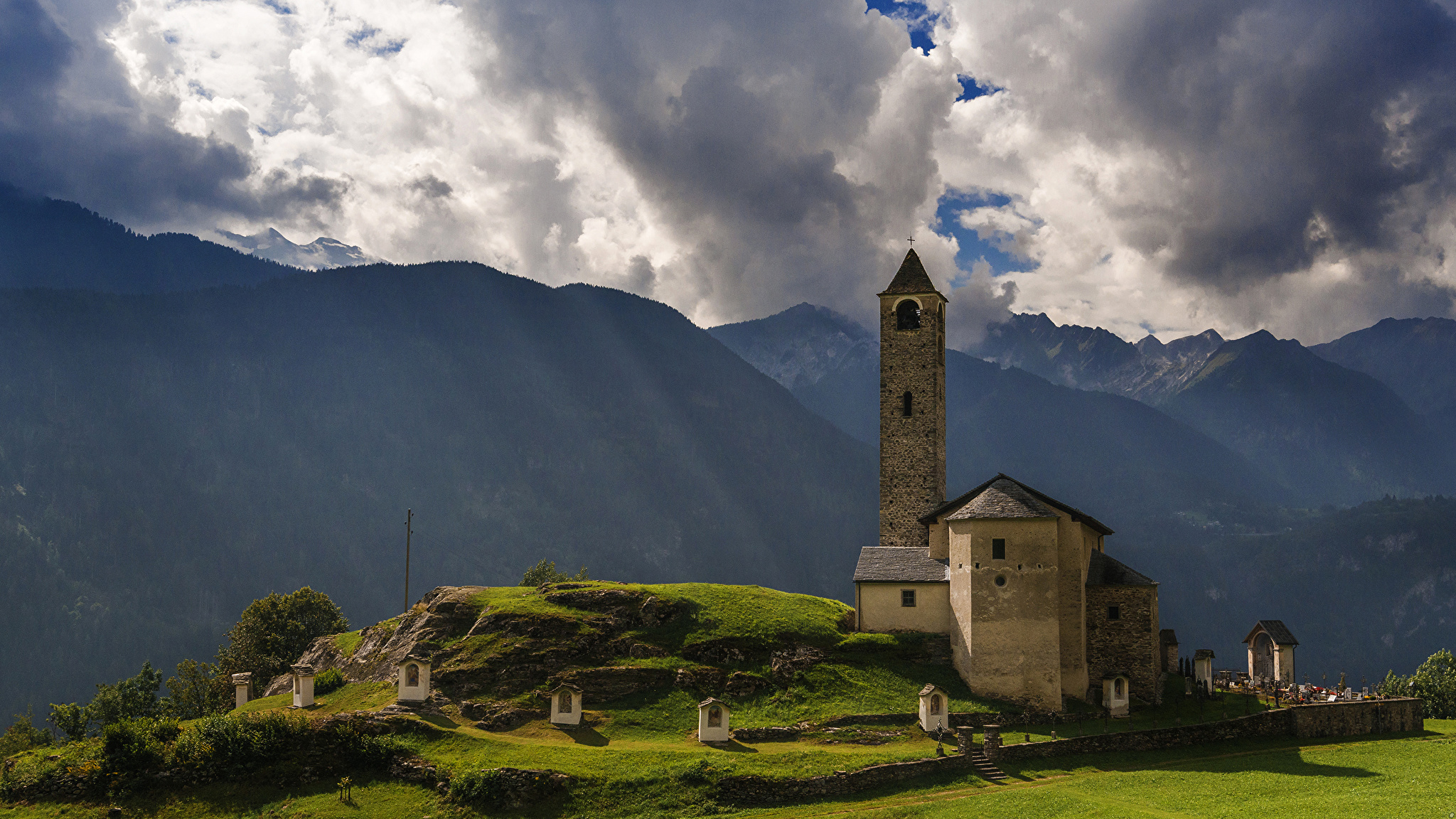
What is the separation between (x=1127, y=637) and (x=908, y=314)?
87.3 ft

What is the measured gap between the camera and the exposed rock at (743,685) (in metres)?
48.5

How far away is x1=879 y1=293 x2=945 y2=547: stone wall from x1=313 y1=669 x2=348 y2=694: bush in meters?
33.4

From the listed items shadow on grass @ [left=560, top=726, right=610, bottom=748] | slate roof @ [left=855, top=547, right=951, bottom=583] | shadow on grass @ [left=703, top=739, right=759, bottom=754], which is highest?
slate roof @ [left=855, top=547, right=951, bottom=583]

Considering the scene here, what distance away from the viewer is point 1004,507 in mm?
51000

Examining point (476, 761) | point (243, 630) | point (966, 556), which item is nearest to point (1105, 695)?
point (966, 556)

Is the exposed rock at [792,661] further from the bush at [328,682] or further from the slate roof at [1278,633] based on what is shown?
the slate roof at [1278,633]

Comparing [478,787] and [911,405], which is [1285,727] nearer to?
[911,405]

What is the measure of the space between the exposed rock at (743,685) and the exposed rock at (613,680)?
2.94 m

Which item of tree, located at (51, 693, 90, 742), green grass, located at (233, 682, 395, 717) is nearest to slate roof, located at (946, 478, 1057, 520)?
green grass, located at (233, 682, 395, 717)

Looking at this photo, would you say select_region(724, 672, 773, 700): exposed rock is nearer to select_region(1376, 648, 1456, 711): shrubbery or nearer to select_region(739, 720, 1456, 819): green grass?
select_region(739, 720, 1456, 819): green grass

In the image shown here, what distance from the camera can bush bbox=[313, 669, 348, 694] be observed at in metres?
52.9

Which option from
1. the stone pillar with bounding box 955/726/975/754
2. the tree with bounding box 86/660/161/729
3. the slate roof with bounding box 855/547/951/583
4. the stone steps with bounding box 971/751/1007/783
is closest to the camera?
the stone steps with bounding box 971/751/1007/783

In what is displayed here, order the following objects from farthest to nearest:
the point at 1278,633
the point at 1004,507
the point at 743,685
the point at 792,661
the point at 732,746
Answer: the point at 1278,633 < the point at 1004,507 < the point at 792,661 < the point at 743,685 < the point at 732,746

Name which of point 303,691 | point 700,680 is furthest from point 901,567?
point 303,691
